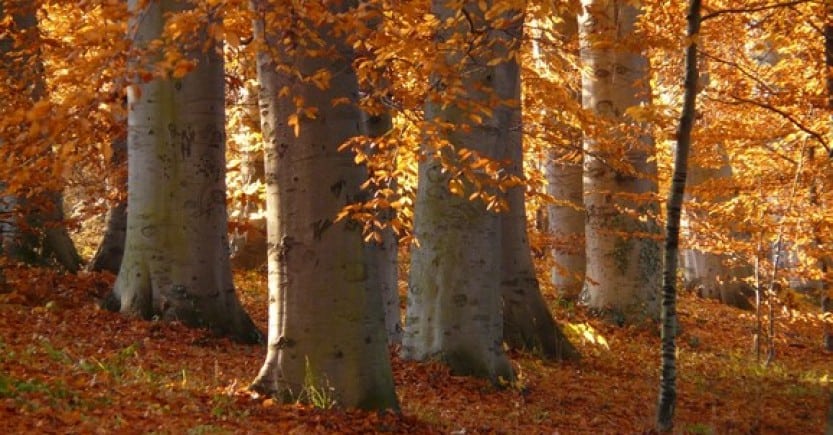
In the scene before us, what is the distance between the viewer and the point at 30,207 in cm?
1017

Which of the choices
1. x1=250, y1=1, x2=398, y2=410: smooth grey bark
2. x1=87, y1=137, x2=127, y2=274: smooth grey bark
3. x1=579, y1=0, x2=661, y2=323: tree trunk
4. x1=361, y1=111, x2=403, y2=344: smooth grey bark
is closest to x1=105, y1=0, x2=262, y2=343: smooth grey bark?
x1=361, y1=111, x2=403, y2=344: smooth grey bark

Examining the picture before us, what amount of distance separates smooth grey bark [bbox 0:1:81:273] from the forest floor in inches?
34.6

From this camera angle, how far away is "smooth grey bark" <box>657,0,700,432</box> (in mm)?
6934

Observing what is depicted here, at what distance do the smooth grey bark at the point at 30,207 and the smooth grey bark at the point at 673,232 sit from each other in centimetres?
693

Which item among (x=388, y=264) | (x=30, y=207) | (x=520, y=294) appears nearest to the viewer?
(x=388, y=264)

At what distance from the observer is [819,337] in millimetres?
17453

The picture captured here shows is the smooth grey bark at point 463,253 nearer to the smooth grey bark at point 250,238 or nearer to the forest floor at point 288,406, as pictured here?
the forest floor at point 288,406

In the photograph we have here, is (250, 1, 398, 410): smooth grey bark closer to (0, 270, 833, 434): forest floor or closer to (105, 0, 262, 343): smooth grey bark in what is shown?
(0, 270, 833, 434): forest floor

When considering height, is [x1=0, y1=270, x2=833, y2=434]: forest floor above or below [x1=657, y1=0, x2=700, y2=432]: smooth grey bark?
below

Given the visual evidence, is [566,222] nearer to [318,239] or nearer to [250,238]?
[250,238]

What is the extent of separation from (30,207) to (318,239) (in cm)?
584

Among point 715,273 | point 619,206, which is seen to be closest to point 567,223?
point 619,206

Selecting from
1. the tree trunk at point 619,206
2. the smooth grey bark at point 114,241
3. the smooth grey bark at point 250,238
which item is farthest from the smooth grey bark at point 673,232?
the smooth grey bark at point 250,238

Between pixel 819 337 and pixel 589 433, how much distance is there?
1214cm
